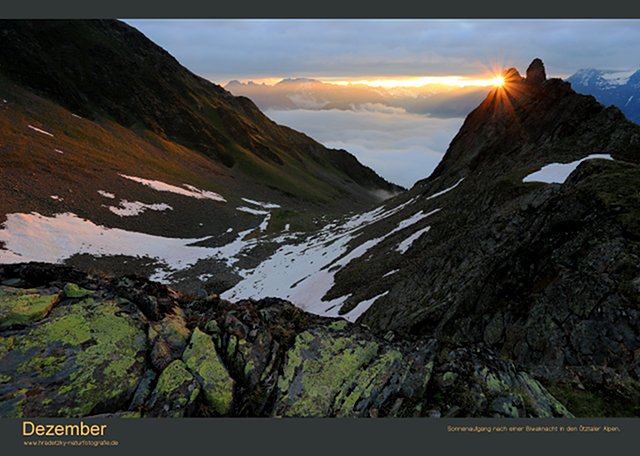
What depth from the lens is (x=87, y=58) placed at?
145875mm

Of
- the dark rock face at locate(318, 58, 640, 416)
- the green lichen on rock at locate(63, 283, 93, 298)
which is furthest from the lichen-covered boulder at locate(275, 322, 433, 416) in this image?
the green lichen on rock at locate(63, 283, 93, 298)

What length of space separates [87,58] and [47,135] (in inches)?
2757

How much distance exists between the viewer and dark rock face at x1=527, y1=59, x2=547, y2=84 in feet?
240

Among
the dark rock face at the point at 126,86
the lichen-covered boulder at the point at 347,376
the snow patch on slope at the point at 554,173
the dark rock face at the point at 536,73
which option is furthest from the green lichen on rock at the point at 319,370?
the dark rock face at the point at 126,86

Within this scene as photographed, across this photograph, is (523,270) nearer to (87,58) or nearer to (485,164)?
(485,164)

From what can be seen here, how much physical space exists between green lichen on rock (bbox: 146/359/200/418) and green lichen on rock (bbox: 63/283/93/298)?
290 centimetres

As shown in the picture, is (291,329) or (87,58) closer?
(291,329)

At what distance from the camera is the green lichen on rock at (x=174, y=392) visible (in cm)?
788

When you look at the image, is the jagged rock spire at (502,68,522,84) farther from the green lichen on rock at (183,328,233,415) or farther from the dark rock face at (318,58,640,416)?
the green lichen on rock at (183,328,233,415)

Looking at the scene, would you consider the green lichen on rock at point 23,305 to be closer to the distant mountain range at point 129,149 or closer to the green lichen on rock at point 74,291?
the green lichen on rock at point 74,291

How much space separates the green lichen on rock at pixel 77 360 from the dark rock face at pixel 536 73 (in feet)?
274

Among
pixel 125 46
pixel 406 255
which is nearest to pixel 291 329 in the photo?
pixel 406 255

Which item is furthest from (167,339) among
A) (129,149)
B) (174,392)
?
(129,149)

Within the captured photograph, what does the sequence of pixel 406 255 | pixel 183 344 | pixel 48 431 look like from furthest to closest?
pixel 406 255
pixel 183 344
pixel 48 431
